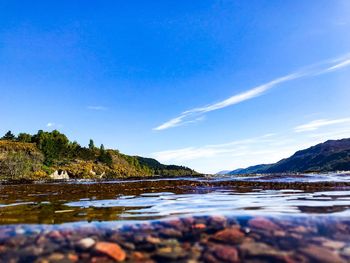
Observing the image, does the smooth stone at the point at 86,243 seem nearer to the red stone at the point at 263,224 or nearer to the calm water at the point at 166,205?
the calm water at the point at 166,205

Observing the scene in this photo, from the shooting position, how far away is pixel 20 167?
10662 centimetres

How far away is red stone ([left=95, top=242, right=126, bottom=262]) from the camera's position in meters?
4.31

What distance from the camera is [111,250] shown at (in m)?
4.51

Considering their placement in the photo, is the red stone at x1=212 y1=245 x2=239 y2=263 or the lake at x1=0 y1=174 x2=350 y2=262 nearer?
the red stone at x1=212 y1=245 x2=239 y2=263

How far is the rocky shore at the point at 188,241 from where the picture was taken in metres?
4.25

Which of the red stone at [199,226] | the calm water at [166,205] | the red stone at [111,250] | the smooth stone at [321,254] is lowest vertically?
the smooth stone at [321,254]

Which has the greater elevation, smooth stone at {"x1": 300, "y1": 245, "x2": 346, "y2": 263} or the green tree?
the green tree

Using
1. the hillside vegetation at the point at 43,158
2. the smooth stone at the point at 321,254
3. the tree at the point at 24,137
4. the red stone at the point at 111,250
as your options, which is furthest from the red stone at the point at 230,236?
the tree at the point at 24,137

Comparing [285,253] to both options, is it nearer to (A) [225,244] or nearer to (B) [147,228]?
(A) [225,244]

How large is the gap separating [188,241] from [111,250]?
3.71 feet

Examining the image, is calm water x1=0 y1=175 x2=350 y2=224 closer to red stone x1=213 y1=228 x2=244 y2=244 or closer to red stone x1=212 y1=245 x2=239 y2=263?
red stone x1=213 y1=228 x2=244 y2=244

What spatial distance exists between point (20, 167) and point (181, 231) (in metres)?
113

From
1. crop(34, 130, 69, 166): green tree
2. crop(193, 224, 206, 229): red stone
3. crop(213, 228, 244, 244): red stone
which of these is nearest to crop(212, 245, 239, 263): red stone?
crop(213, 228, 244, 244): red stone

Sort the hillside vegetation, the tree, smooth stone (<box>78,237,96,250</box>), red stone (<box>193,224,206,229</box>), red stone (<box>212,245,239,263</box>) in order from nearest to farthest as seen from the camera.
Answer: red stone (<box>212,245,239,263</box>) < smooth stone (<box>78,237,96,250</box>) < red stone (<box>193,224,206,229</box>) < the hillside vegetation < the tree
